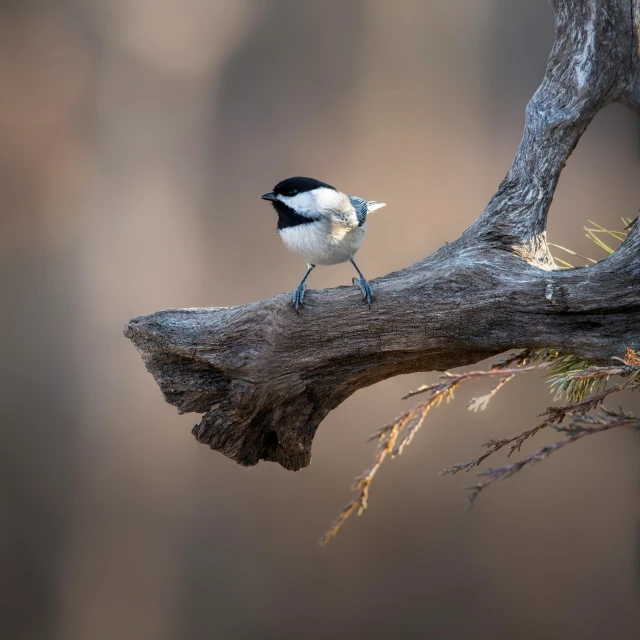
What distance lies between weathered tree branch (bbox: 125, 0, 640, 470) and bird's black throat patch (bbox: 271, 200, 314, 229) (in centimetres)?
21

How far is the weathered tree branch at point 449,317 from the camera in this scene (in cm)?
124

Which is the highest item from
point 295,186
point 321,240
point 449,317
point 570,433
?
point 295,186

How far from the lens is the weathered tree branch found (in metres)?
1.24

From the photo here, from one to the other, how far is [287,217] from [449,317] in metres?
0.45

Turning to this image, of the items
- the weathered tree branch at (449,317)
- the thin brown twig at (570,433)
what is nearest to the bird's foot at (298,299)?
the weathered tree branch at (449,317)

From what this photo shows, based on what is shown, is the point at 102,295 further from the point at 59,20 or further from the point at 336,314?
the point at 336,314

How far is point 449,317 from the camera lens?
4.17ft


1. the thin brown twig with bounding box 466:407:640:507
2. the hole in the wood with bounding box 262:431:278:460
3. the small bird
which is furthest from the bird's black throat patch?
the thin brown twig with bounding box 466:407:640:507

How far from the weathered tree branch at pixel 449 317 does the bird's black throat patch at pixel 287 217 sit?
21 cm

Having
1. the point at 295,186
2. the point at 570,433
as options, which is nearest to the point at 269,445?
the point at 295,186

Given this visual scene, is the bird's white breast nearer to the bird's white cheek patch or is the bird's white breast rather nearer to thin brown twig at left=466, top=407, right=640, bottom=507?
the bird's white cheek patch

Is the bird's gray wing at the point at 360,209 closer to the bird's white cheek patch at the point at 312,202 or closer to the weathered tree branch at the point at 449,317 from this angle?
the bird's white cheek patch at the point at 312,202

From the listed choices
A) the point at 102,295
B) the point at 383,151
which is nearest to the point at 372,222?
the point at 383,151

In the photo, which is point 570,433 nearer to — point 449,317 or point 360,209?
point 449,317
